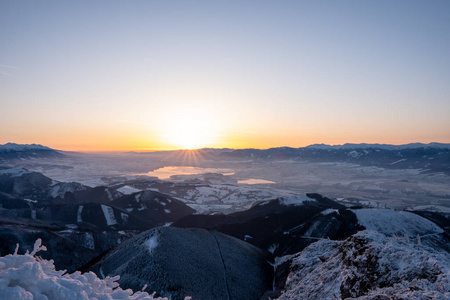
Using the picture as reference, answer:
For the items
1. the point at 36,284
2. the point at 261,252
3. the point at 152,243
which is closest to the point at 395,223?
A: the point at 261,252

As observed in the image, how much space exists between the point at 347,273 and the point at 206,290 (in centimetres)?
1805

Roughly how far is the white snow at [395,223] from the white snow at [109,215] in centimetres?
7464

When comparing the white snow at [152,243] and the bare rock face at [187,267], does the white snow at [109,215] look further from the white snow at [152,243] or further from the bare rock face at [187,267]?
the white snow at [152,243]

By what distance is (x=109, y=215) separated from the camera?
302 feet

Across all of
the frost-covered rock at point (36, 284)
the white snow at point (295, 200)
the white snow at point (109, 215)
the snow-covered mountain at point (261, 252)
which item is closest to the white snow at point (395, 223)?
the snow-covered mountain at point (261, 252)

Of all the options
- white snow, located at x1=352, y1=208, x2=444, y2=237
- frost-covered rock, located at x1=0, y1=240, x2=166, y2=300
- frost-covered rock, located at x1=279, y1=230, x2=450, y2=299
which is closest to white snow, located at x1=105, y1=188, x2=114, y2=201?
white snow, located at x1=352, y1=208, x2=444, y2=237

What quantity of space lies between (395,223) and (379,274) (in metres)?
53.1

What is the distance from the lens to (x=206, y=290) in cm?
3133

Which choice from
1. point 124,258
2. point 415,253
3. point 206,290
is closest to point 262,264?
point 206,290

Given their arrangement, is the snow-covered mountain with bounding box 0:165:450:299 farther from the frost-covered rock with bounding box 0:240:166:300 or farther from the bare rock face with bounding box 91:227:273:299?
the frost-covered rock with bounding box 0:240:166:300

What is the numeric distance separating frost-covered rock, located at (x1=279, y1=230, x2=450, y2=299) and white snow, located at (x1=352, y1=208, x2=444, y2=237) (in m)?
41.2

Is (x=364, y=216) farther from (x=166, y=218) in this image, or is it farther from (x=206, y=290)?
(x=166, y=218)

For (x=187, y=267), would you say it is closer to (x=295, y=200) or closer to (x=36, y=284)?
(x=36, y=284)

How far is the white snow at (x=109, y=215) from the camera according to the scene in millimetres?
89375
